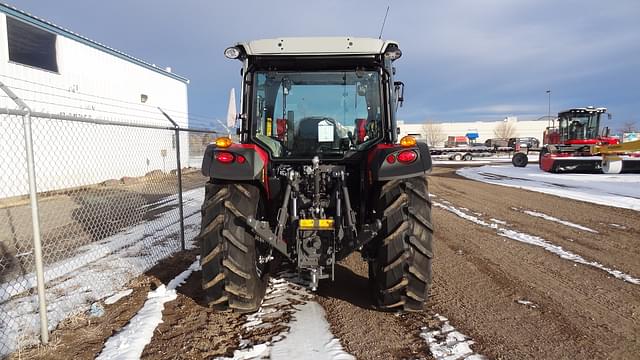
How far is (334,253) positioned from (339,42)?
2.01 meters

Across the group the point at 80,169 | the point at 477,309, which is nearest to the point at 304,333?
the point at 477,309

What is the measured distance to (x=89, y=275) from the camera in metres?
5.00

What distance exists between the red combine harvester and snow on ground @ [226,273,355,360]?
55.4 feet

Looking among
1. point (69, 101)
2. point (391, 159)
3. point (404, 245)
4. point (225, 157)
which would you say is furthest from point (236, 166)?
point (69, 101)

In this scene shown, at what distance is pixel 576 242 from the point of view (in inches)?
259

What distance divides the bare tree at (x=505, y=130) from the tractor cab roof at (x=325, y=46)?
9710 centimetres

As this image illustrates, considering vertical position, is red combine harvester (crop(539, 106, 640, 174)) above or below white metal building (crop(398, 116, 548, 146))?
below

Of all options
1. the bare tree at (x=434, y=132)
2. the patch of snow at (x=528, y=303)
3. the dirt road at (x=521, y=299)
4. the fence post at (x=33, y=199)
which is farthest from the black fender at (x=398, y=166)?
the bare tree at (x=434, y=132)

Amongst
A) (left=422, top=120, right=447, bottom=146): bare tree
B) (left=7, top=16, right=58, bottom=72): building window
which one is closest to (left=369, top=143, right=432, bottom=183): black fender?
(left=7, top=16, right=58, bottom=72): building window

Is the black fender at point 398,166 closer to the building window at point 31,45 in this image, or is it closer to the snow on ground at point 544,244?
the snow on ground at point 544,244

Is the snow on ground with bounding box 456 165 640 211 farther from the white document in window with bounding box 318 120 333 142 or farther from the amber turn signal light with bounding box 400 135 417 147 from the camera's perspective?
the white document in window with bounding box 318 120 333 142

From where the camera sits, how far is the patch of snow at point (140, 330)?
308 centimetres

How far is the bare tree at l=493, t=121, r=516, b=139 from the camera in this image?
9231cm

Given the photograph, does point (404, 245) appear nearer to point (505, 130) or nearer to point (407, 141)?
point (407, 141)
